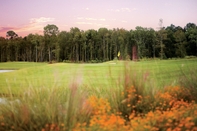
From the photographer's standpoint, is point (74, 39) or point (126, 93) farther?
point (74, 39)

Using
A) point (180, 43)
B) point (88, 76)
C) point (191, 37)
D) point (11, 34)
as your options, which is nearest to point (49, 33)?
point (11, 34)

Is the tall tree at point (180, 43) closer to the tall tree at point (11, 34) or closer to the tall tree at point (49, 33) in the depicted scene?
the tall tree at point (49, 33)

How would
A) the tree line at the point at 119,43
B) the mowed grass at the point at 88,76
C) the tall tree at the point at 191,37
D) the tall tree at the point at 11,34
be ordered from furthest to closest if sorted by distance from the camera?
the tall tree at the point at 191,37, the tree line at the point at 119,43, the tall tree at the point at 11,34, the mowed grass at the point at 88,76

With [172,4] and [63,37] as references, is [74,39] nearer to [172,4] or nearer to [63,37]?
[63,37]

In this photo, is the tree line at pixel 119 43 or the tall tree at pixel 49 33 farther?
the tree line at pixel 119 43

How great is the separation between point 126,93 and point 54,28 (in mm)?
6154

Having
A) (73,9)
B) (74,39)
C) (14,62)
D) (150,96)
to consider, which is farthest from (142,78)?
(74,39)

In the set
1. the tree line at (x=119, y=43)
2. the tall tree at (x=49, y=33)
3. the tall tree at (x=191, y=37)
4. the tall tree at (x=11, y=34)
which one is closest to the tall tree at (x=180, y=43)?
the tree line at (x=119, y=43)

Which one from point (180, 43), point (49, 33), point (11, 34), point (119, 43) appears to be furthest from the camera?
point (119, 43)

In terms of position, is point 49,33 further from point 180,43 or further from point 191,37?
point 180,43

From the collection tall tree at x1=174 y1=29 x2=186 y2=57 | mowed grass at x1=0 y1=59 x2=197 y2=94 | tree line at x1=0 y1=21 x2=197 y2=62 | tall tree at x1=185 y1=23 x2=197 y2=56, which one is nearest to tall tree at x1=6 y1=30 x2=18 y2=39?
mowed grass at x1=0 y1=59 x2=197 y2=94

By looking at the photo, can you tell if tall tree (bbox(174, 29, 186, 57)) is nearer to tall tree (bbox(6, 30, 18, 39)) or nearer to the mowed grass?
the mowed grass

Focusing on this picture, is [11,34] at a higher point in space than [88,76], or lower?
higher

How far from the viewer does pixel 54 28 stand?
28.0ft
